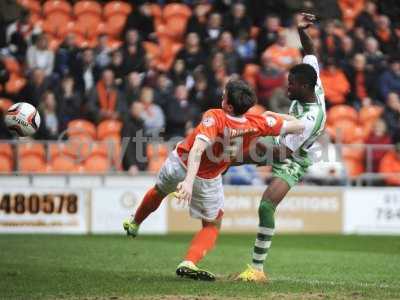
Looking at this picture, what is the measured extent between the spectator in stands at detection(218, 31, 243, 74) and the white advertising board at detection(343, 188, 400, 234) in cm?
382

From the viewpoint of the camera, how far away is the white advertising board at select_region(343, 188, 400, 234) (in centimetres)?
1906

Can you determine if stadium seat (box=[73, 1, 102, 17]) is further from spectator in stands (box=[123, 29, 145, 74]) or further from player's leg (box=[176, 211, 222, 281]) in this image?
player's leg (box=[176, 211, 222, 281])

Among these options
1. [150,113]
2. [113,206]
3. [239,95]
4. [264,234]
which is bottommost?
[113,206]

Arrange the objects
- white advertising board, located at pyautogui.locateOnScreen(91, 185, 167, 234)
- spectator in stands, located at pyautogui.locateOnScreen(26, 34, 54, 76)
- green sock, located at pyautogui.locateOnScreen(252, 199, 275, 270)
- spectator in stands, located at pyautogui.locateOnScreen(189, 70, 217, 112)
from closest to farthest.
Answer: green sock, located at pyautogui.locateOnScreen(252, 199, 275, 270)
white advertising board, located at pyautogui.locateOnScreen(91, 185, 167, 234)
spectator in stands, located at pyautogui.locateOnScreen(189, 70, 217, 112)
spectator in stands, located at pyautogui.locateOnScreen(26, 34, 54, 76)

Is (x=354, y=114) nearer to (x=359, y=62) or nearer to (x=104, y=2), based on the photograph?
(x=359, y=62)

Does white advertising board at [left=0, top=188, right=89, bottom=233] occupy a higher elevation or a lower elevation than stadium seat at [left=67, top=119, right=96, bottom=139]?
lower

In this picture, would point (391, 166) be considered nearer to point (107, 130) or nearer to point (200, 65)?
point (200, 65)

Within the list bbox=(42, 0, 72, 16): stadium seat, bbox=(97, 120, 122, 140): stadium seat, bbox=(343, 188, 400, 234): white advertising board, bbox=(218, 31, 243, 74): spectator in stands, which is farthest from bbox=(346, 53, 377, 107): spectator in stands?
bbox=(42, 0, 72, 16): stadium seat

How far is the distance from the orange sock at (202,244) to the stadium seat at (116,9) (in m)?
12.8

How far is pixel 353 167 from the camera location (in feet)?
62.5

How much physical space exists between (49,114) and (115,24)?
419 centimetres

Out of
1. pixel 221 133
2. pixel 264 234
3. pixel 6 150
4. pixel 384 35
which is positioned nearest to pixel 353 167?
pixel 384 35

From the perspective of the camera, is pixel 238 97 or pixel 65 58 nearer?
pixel 238 97

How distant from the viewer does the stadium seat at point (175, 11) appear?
869 inches
